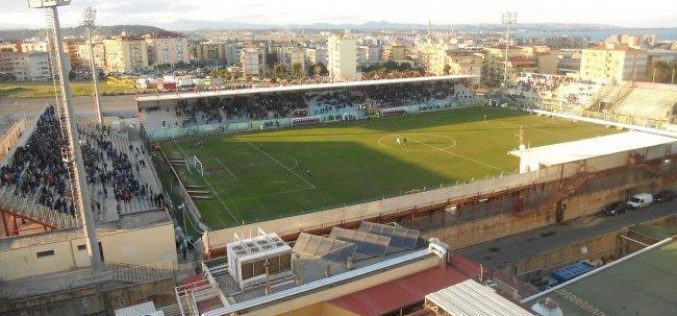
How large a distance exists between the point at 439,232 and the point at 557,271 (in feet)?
18.5

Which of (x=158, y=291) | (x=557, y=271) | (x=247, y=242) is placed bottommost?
(x=557, y=271)

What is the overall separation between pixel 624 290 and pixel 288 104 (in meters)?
50.0

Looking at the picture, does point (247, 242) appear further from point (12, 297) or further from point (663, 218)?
point (663, 218)

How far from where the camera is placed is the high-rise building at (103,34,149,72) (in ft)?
445

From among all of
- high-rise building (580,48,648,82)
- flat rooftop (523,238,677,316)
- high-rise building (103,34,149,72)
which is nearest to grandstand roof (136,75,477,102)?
high-rise building (580,48,648,82)

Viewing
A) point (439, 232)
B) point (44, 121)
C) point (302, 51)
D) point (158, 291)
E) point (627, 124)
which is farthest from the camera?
point (302, 51)

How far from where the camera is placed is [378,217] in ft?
76.7

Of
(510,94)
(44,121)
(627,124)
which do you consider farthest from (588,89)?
(44,121)

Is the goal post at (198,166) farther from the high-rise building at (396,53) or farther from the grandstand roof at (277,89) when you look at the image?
the high-rise building at (396,53)

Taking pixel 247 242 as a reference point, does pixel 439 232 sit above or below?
below

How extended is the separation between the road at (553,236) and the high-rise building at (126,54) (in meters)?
131

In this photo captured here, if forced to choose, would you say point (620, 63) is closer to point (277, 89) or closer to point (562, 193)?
point (277, 89)

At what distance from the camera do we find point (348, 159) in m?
42.1

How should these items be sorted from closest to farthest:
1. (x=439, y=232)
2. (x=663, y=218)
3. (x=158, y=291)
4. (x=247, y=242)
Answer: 1. (x=247, y=242)
2. (x=158, y=291)
3. (x=439, y=232)
4. (x=663, y=218)
